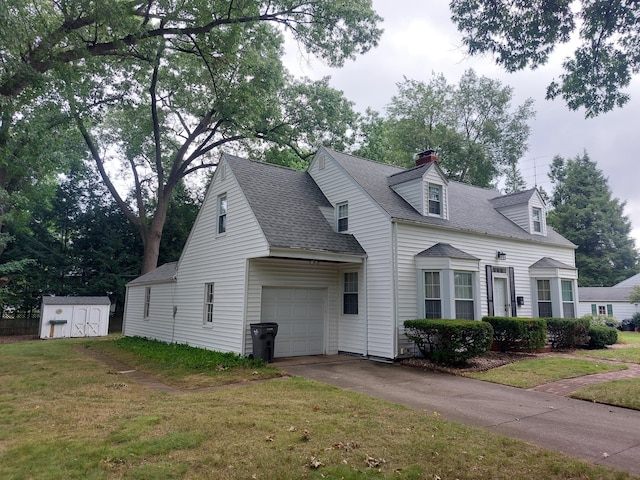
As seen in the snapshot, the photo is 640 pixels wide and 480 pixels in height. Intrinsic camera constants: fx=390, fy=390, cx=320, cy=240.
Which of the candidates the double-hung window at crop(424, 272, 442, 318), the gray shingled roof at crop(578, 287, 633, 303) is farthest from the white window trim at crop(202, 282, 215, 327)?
the gray shingled roof at crop(578, 287, 633, 303)

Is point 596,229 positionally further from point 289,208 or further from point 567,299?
point 289,208

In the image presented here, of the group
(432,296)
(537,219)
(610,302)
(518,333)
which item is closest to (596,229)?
(610,302)

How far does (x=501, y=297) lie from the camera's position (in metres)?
14.9

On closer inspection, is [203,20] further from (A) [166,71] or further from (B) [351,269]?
(A) [166,71]

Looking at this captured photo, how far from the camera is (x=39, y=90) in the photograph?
11.4m

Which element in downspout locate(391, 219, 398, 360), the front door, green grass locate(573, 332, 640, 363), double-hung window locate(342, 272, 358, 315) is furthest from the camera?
the front door

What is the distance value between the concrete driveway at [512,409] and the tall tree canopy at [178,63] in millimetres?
10977

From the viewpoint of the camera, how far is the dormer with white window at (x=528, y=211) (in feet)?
56.8

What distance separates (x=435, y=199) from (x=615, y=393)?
796 cm

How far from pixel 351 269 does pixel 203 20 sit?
9406mm

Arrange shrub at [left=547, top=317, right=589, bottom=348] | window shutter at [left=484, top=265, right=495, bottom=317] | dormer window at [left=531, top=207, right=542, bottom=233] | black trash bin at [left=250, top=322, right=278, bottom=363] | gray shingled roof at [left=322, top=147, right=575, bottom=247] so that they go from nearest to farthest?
black trash bin at [left=250, top=322, right=278, bottom=363] → gray shingled roof at [left=322, top=147, right=575, bottom=247] → shrub at [left=547, top=317, right=589, bottom=348] → window shutter at [left=484, top=265, right=495, bottom=317] → dormer window at [left=531, top=207, right=542, bottom=233]

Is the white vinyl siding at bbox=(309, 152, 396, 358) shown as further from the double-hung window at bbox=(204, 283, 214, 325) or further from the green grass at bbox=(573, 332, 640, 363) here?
the green grass at bbox=(573, 332, 640, 363)

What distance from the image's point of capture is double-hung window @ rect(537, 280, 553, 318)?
15625 mm

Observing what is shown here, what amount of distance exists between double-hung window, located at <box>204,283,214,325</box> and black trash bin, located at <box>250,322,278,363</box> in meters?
2.88
